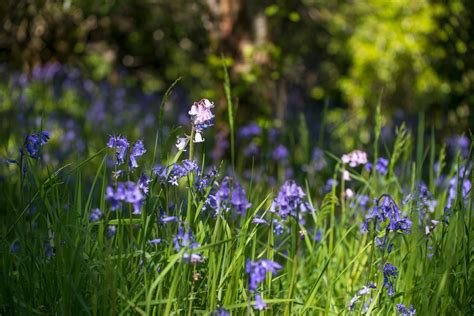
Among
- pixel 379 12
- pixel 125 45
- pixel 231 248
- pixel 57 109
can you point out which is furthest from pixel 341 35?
pixel 231 248

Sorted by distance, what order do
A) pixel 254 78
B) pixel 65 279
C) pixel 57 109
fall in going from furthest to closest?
pixel 57 109 < pixel 254 78 < pixel 65 279

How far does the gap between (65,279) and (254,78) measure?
352cm

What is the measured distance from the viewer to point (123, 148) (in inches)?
75.7

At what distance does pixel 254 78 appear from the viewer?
5137 millimetres

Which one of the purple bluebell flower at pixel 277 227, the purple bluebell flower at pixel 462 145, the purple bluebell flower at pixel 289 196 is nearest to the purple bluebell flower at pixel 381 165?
the purple bluebell flower at pixel 277 227

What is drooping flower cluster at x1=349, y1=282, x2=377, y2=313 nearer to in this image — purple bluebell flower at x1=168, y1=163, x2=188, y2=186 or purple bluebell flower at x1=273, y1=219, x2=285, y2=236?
purple bluebell flower at x1=273, y1=219, x2=285, y2=236

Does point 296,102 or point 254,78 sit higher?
point 296,102

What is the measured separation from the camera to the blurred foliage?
5512 mm

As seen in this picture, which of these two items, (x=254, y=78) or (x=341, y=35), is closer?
(x=254, y=78)

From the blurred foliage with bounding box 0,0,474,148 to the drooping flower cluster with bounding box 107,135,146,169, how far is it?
1501mm

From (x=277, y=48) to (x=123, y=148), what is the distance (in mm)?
3388

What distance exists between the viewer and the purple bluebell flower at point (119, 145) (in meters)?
1.89

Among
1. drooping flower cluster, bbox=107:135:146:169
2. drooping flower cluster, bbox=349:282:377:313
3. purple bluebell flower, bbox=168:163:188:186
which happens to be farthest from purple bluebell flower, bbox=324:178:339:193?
drooping flower cluster, bbox=107:135:146:169

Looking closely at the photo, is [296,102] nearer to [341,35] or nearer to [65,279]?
[341,35]
